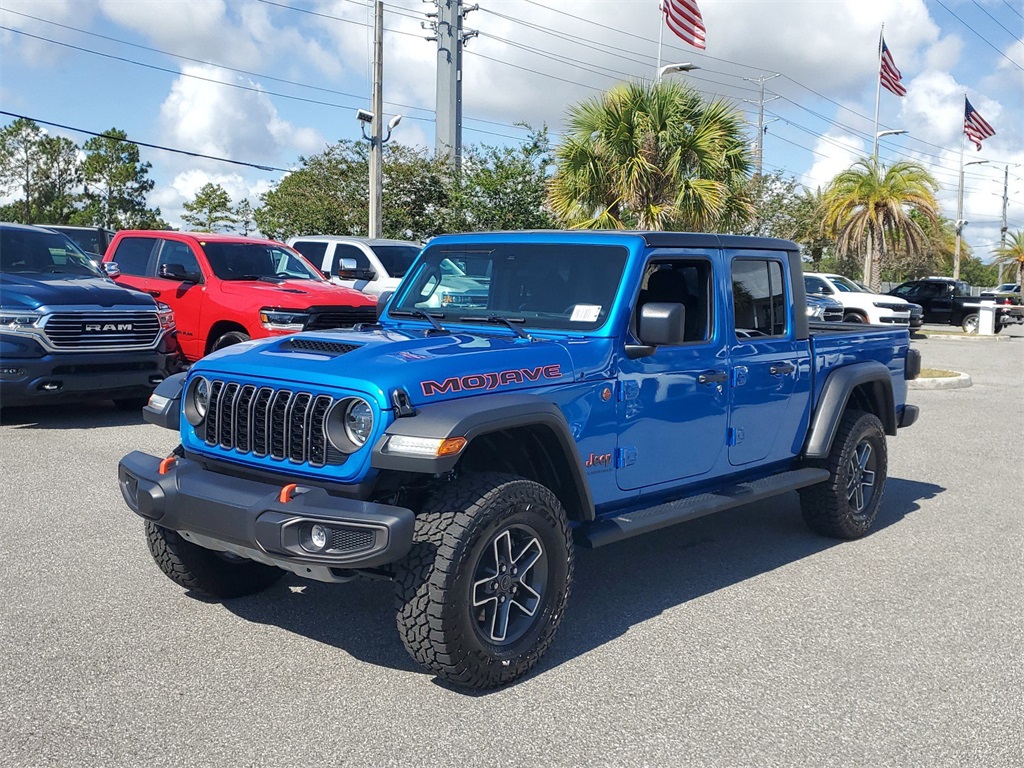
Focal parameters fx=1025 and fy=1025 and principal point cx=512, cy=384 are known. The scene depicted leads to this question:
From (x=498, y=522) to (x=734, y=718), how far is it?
3.80 feet

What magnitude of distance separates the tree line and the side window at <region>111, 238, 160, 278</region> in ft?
23.6

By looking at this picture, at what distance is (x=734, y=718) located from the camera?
3875 millimetres

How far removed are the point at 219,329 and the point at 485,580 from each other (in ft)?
26.1

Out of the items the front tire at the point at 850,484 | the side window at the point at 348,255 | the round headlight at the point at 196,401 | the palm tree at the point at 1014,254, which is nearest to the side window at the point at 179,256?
the side window at the point at 348,255

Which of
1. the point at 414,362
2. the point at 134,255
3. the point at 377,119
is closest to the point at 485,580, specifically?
the point at 414,362

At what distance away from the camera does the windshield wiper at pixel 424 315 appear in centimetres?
510

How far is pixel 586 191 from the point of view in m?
17.0

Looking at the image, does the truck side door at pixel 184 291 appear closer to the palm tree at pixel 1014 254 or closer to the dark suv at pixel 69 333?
the dark suv at pixel 69 333

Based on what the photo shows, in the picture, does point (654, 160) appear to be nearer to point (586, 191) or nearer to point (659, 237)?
point (586, 191)

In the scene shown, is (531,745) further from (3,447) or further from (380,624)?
(3,447)

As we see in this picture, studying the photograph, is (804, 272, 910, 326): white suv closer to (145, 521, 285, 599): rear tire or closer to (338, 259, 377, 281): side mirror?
(338, 259, 377, 281): side mirror

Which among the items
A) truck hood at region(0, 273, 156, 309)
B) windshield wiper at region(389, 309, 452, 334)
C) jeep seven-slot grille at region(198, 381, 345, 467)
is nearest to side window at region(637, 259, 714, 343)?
windshield wiper at region(389, 309, 452, 334)

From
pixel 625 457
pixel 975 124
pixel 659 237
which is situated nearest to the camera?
pixel 625 457

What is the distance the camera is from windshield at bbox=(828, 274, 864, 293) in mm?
26281
